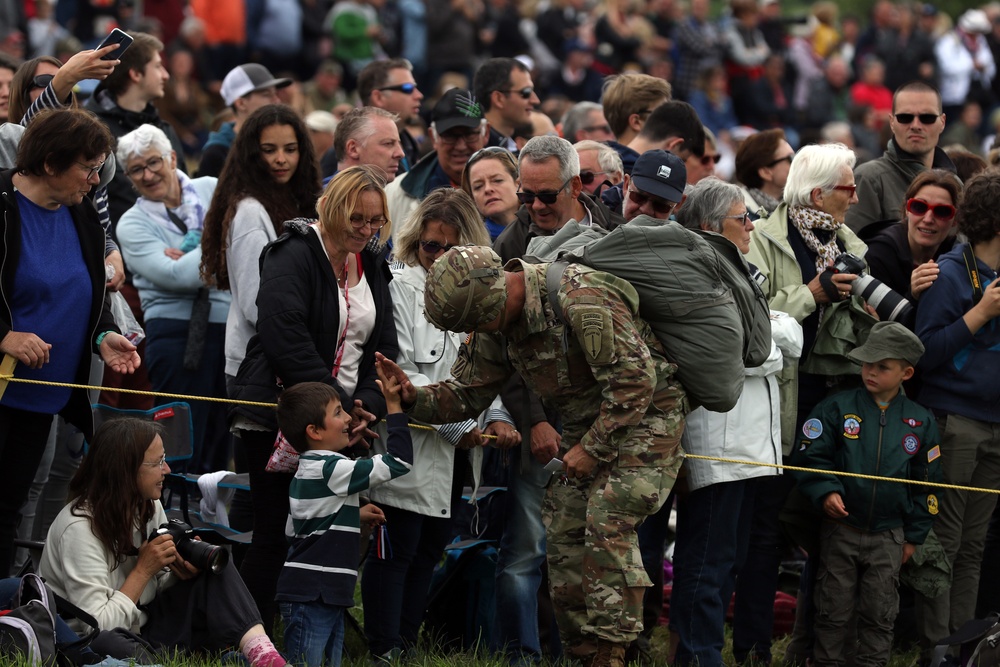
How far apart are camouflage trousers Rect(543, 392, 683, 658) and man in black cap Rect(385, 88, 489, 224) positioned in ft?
8.30

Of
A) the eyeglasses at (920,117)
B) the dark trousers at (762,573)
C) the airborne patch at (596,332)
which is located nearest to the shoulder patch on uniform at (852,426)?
the dark trousers at (762,573)

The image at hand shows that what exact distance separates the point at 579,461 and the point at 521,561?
1012 mm

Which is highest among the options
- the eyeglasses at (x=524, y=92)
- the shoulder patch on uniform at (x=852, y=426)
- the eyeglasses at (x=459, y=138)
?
the eyeglasses at (x=524, y=92)

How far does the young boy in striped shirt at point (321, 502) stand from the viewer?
5.45 metres

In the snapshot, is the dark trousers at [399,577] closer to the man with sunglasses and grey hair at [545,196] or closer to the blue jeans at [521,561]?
the blue jeans at [521,561]

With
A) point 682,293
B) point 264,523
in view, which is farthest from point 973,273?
point 264,523

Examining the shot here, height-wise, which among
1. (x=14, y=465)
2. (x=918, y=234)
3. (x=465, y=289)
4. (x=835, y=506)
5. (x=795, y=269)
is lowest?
(x=835, y=506)

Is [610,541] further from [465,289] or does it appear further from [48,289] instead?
[48,289]

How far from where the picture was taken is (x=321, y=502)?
545 cm

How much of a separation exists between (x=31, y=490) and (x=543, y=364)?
2.55m

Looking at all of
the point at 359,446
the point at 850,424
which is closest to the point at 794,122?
the point at 850,424

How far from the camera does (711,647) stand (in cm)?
616

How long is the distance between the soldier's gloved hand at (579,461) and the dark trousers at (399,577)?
1.00m

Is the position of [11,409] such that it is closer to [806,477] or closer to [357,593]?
[357,593]
